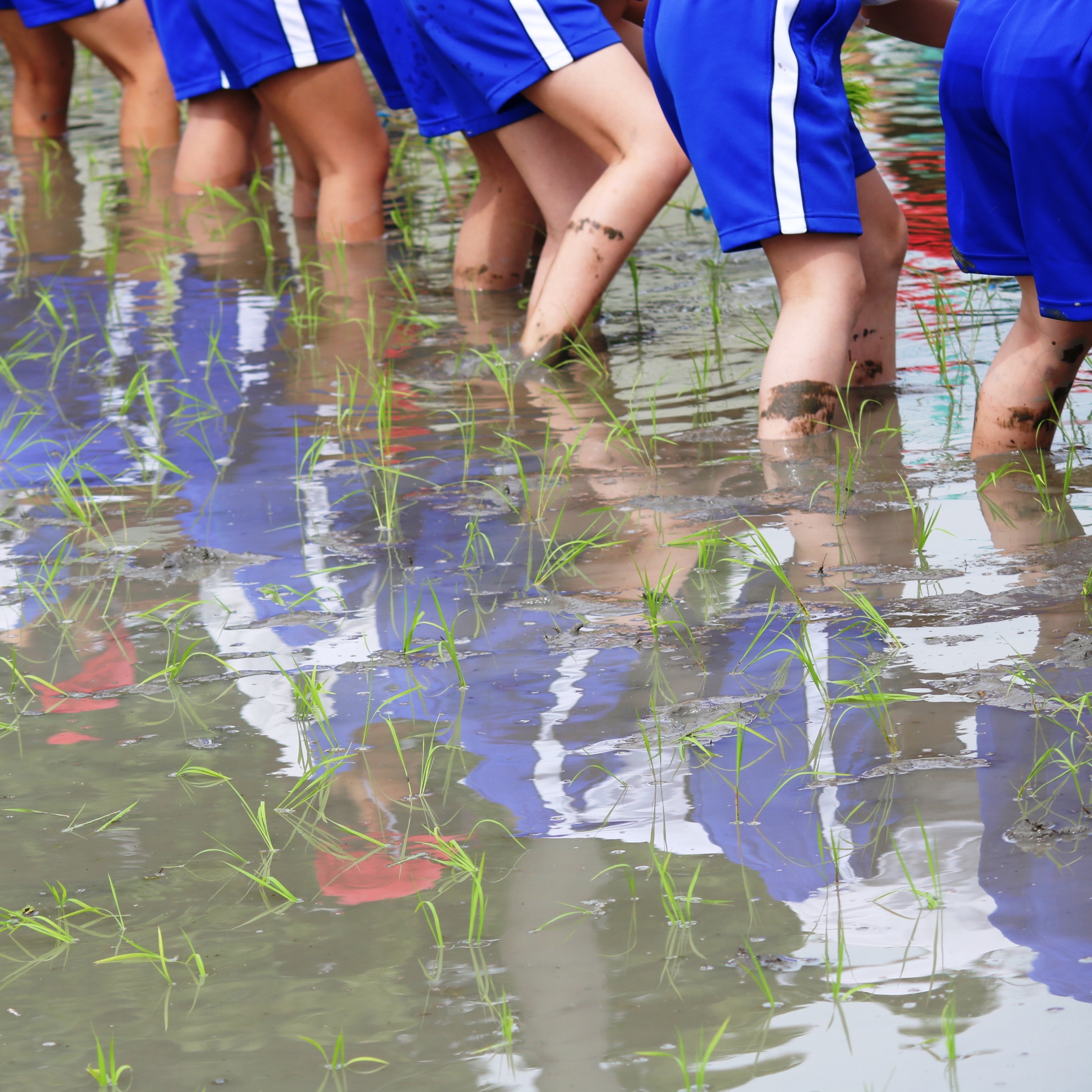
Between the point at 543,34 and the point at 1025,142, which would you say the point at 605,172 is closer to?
the point at 543,34

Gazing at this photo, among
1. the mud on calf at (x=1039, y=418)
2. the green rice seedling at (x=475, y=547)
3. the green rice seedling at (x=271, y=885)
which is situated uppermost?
the mud on calf at (x=1039, y=418)

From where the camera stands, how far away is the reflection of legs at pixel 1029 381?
272 cm

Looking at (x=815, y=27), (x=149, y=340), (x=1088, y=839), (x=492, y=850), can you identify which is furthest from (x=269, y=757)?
(x=149, y=340)

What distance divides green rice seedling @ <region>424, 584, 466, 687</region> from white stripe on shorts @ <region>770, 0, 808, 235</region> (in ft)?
3.69

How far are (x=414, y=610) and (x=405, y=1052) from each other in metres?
1.05

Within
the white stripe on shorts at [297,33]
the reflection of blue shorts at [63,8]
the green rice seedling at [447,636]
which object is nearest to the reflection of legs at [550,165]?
the white stripe on shorts at [297,33]

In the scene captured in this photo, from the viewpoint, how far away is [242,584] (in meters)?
2.47

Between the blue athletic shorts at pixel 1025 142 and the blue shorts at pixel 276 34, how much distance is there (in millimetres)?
2649

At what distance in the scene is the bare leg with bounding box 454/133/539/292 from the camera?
4559 mm

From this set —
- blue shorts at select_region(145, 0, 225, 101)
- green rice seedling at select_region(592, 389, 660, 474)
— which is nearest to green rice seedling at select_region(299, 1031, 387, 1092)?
green rice seedling at select_region(592, 389, 660, 474)

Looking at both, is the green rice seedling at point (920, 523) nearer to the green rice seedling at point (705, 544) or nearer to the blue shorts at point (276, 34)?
the green rice seedling at point (705, 544)

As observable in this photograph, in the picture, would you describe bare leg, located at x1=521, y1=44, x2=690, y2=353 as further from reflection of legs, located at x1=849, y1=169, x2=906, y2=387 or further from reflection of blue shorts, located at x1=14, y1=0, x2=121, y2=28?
reflection of blue shorts, located at x1=14, y1=0, x2=121, y2=28

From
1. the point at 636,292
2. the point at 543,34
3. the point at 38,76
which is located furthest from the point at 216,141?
the point at 543,34

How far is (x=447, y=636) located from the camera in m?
2.12
